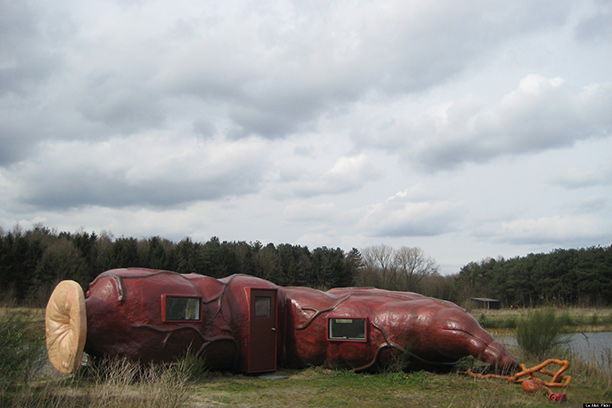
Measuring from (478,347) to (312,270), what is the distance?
1595 inches

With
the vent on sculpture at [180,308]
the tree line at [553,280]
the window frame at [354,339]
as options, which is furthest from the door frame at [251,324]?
the tree line at [553,280]

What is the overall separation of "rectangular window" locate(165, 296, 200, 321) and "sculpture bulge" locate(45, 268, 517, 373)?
21mm

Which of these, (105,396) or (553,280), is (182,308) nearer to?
(105,396)

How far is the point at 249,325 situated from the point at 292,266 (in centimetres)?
3930

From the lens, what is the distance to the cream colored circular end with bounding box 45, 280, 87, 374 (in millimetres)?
11625

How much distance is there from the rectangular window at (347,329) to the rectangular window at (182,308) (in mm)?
3187

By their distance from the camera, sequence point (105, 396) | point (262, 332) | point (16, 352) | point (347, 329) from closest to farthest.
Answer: point (105, 396), point (16, 352), point (262, 332), point (347, 329)

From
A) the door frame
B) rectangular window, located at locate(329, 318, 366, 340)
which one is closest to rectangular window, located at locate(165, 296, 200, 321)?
the door frame

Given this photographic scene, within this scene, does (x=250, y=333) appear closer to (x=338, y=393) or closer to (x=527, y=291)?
(x=338, y=393)

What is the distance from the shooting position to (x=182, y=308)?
1315 cm

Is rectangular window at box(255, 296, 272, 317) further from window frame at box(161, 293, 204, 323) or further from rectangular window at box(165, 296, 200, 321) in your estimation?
rectangular window at box(165, 296, 200, 321)

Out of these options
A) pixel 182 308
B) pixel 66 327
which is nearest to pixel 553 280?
pixel 182 308

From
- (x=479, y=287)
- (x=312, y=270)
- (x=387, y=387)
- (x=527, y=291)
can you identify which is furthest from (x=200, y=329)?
(x=479, y=287)

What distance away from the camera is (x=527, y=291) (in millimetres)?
57281
